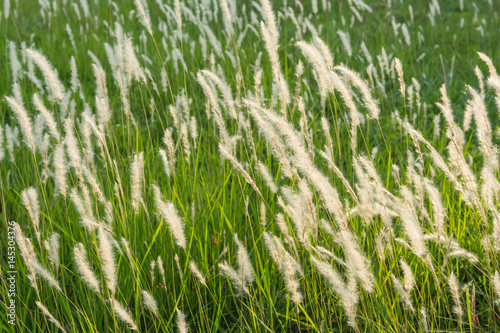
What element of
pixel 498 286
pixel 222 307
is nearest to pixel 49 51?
pixel 222 307

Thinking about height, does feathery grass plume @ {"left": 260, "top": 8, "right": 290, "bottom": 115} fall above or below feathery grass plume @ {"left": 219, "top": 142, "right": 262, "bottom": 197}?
above

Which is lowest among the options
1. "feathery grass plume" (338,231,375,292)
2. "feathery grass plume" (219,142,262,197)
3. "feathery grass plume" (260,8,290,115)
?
"feathery grass plume" (338,231,375,292)

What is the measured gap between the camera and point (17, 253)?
74.5 inches

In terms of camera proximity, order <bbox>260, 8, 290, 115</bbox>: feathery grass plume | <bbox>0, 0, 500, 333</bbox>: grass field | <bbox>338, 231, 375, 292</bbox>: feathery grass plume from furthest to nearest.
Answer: <bbox>260, 8, 290, 115</bbox>: feathery grass plume, <bbox>0, 0, 500, 333</bbox>: grass field, <bbox>338, 231, 375, 292</bbox>: feathery grass plume

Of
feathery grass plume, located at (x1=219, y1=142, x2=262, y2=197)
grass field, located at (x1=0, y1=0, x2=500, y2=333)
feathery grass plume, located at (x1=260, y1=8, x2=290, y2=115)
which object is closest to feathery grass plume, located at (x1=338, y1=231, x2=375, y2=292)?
grass field, located at (x1=0, y1=0, x2=500, y2=333)

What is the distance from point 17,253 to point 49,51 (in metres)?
3.24

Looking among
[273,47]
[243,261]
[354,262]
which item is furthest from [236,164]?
[273,47]

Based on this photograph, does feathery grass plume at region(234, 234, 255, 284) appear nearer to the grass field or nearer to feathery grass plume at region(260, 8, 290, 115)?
the grass field

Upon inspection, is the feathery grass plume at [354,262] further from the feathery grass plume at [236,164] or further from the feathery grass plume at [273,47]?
the feathery grass plume at [273,47]

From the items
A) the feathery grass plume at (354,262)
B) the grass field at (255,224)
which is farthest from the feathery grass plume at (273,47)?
the feathery grass plume at (354,262)

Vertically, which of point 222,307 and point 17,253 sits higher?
point 17,253

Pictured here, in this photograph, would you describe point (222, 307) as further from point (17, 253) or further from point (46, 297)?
point (17, 253)

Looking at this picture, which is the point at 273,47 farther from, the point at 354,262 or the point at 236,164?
the point at 354,262

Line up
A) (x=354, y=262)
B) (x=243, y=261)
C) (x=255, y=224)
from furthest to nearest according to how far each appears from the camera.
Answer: (x=255, y=224), (x=243, y=261), (x=354, y=262)
